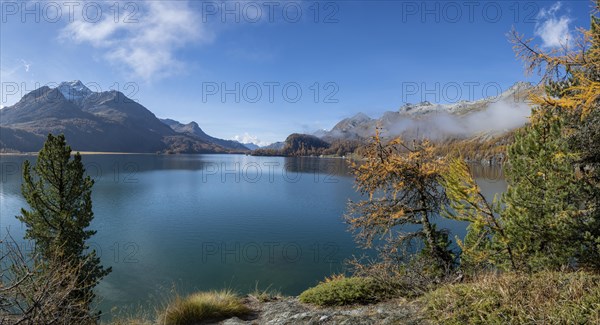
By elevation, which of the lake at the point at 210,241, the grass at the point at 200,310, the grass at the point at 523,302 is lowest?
the lake at the point at 210,241

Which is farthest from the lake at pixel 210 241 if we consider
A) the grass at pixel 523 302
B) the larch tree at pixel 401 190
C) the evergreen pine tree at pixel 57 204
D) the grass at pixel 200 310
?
the grass at pixel 523 302

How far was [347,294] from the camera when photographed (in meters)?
10.5

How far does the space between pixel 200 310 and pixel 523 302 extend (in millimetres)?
9340

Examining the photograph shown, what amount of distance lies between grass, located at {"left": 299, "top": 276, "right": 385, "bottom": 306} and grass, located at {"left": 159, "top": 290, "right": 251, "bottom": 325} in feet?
8.67

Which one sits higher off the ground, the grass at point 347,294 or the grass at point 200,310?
the grass at point 347,294

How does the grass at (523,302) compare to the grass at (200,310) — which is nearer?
the grass at (523,302)

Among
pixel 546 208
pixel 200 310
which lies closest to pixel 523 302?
pixel 546 208

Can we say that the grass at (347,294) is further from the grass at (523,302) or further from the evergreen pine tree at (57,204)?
the evergreen pine tree at (57,204)

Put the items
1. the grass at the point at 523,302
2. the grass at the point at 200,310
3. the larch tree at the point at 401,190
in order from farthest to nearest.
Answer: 1. the larch tree at the point at 401,190
2. the grass at the point at 200,310
3. the grass at the point at 523,302

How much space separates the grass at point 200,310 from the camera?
32.6 ft

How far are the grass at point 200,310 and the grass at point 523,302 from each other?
7.40 metres

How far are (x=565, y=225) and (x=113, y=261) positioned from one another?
105 ft

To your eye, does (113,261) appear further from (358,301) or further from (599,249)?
(599,249)

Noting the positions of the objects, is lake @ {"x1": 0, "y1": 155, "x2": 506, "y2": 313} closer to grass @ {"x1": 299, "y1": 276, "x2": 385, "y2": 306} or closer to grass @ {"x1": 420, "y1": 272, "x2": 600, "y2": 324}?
grass @ {"x1": 299, "y1": 276, "x2": 385, "y2": 306}
